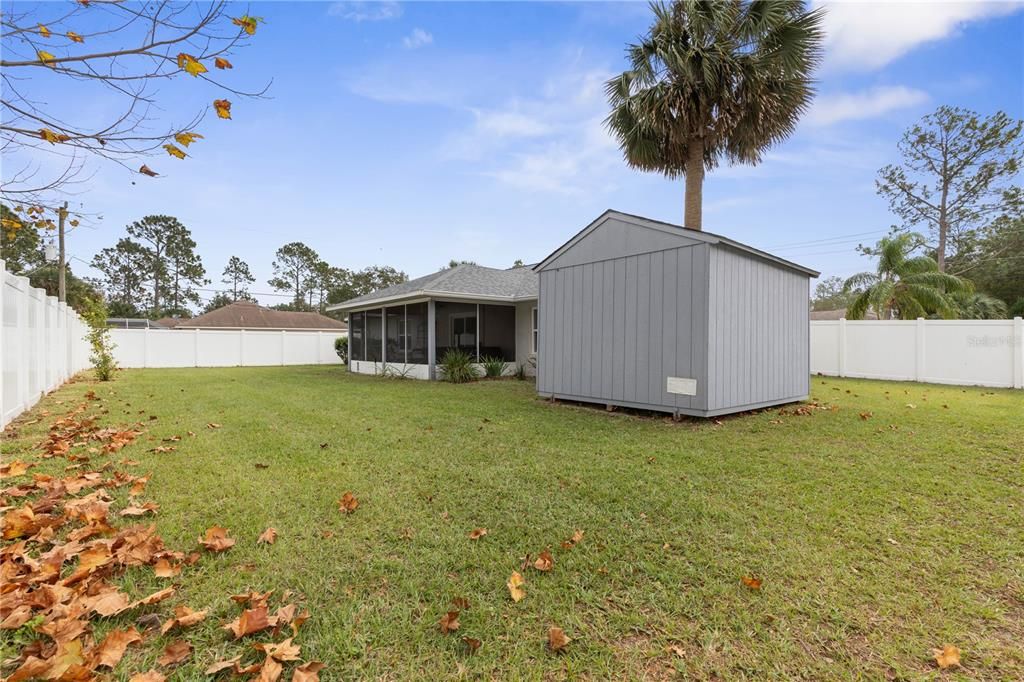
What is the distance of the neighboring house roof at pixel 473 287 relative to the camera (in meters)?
11.9

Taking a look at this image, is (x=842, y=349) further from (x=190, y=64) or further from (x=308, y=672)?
(x=190, y=64)

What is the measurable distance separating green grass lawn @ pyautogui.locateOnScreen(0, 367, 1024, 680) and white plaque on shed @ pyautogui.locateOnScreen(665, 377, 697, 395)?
76 cm

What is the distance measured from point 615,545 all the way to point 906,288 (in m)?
16.4

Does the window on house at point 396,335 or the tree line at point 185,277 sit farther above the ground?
the tree line at point 185,277

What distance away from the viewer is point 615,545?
2719 millimetres

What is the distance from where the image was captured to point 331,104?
27.6 ft

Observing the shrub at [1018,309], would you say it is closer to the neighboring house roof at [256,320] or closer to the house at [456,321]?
the house at [456,321]

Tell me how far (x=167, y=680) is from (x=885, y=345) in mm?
15191

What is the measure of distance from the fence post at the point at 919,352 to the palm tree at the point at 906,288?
2789 mm

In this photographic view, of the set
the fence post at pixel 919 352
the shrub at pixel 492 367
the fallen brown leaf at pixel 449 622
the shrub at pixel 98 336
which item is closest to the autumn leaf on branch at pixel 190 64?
the fallen brown leaf at pixel 449 622

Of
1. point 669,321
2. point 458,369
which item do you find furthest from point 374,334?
point 669,321

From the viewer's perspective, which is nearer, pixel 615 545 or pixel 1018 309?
pixel 615 545

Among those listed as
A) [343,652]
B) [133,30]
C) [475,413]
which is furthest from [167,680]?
[475,413]

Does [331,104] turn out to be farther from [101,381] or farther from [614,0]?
[101,381]
